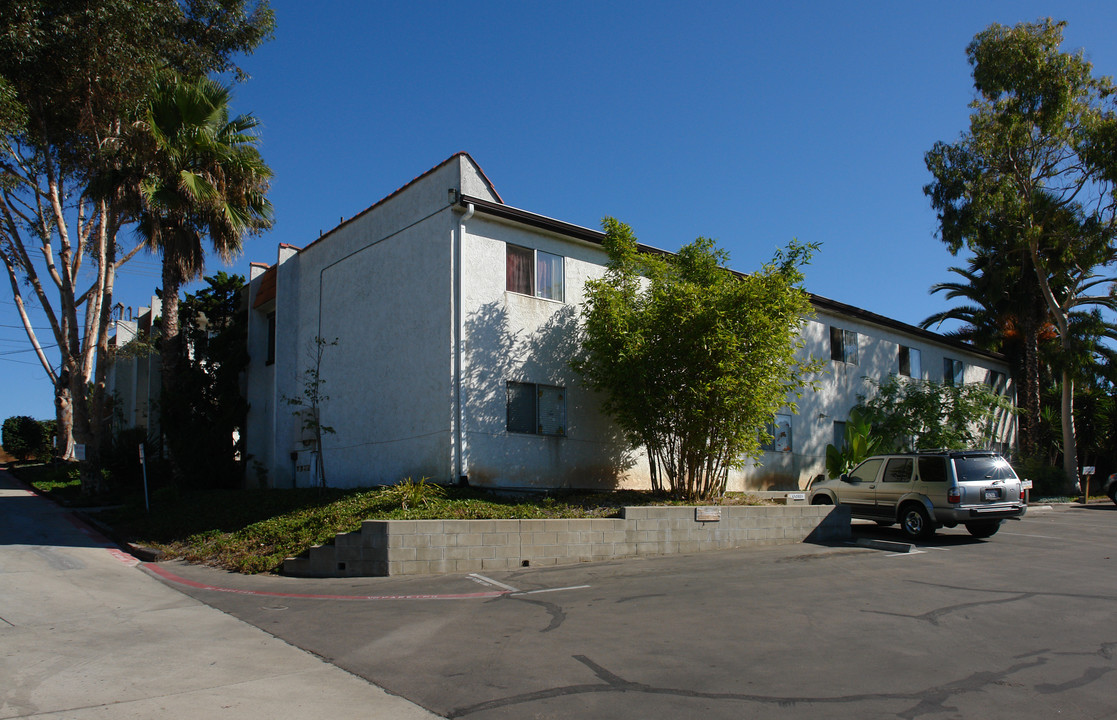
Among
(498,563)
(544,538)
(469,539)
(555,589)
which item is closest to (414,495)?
(469,539)

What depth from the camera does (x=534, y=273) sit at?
55.2 feet

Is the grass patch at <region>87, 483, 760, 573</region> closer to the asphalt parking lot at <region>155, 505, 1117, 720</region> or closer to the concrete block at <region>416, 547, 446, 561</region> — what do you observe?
the concrete block at <region>416, 547, 446, 561</region>

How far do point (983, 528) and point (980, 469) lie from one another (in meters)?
1.49

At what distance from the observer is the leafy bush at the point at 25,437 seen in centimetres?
4425

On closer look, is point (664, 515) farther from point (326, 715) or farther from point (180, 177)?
point (180, 177)

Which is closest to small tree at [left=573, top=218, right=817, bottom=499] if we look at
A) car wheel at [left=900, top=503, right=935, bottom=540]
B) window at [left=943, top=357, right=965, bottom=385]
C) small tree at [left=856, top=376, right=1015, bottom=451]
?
car wheel at [left=900, top=503, right=935, bottom=540]

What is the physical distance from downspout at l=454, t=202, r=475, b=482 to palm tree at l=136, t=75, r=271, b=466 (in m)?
7.57

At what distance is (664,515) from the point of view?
525 inches

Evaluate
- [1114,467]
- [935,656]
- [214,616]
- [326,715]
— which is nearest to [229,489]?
[214,616]

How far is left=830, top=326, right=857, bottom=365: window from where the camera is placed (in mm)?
24906

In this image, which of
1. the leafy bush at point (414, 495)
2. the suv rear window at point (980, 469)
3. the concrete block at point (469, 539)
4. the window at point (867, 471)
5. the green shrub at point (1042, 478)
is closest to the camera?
the concrete block at point (469, 539)

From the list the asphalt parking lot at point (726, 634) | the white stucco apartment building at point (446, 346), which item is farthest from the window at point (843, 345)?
the asphalt parking lot at point (726, 634)

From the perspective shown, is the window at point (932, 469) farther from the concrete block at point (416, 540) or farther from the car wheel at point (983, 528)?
the concrete block at point (416, 540)

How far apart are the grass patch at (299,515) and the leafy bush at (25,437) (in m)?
34.2
